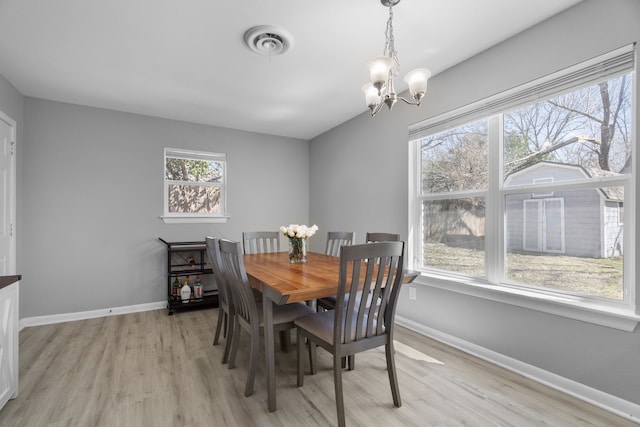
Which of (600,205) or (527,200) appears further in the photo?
(527,200)

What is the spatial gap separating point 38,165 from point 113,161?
0.68 m

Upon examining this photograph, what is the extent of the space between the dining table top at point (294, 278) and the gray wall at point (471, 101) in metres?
0.93

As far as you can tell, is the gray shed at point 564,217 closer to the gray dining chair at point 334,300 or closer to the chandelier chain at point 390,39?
the gray dining chair at point 334,300

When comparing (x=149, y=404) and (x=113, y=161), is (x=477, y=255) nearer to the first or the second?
(x=149, y=404)

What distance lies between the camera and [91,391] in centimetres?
200

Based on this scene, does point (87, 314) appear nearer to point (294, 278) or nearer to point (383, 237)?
point (294, 278)

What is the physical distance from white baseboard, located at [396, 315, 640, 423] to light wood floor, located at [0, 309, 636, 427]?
0.06 m

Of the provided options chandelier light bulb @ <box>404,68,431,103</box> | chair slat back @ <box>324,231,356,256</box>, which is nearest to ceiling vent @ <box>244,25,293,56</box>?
chandelier light bulb @ <box>404,68,431,103</box>

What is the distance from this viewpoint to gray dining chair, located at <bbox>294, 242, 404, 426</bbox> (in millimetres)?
1579

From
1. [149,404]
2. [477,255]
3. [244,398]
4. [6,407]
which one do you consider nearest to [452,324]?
[477,255]

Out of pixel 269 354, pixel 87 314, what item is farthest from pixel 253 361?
pixel 87 314

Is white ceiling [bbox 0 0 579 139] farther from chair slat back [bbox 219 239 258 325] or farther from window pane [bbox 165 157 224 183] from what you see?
chair slat back [bbox 219 239 258 325]

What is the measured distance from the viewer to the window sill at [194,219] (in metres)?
3.94

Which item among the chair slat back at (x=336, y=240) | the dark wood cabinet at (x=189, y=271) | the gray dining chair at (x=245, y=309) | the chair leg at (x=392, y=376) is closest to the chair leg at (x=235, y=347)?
the gray dining chair at (x=245, y=309)
